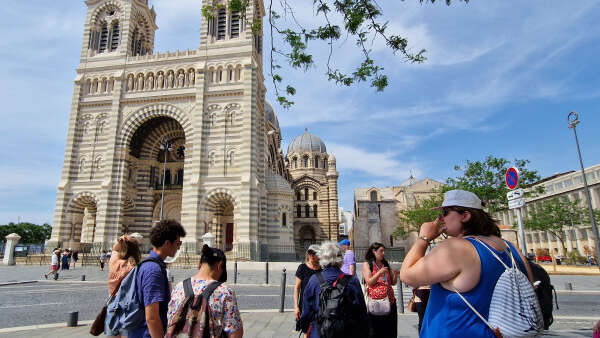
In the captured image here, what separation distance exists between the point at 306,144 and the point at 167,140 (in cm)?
2985

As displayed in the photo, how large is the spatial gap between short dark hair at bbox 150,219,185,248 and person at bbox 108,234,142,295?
3.52ft

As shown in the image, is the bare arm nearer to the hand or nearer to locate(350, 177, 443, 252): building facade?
the hand

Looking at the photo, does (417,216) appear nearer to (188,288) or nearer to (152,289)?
(188,288)

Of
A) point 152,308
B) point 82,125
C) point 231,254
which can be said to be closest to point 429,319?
point 152,308

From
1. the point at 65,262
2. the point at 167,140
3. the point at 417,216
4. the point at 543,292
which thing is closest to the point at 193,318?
the point at 543,292

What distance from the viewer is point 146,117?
87.1 ft

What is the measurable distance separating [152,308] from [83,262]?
80.7 ft

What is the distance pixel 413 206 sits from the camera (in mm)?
42938

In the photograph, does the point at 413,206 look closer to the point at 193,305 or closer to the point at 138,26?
the point at 138,26

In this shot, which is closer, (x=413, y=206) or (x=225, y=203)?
(x=225, y=203)

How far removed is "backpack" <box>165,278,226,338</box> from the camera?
267 cm

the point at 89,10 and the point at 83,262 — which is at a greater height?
the point at 89,10

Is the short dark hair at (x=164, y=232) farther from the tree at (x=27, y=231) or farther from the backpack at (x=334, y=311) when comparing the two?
the tree at (x=27, y=231)

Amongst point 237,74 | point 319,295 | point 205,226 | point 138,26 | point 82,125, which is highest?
point 138,26
